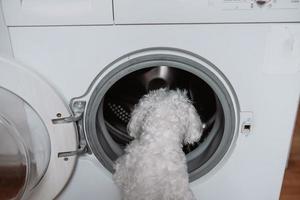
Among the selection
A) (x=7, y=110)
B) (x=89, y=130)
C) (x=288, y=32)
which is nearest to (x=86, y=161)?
(x=89, y=130)

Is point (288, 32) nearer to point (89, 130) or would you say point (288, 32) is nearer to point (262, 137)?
point (262, 137)

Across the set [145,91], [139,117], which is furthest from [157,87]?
[139,117]

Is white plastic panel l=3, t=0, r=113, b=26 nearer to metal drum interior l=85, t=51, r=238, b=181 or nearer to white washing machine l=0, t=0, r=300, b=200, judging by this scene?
white washing machine l=0, t=0, r=300, b=200

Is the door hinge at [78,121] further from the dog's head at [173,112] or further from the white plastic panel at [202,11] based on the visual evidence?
the white plastic panel at [202,11]

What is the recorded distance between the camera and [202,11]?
0.80 meters

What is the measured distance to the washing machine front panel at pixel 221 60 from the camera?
0.82m

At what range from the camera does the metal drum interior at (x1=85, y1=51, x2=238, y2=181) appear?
34.3 inches

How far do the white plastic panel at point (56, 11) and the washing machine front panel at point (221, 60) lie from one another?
19mm

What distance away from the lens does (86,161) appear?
0.96 meters

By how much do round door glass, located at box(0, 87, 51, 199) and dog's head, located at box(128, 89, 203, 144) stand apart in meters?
0.23

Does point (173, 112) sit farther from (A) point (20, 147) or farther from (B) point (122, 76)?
(A) point (20, 147)

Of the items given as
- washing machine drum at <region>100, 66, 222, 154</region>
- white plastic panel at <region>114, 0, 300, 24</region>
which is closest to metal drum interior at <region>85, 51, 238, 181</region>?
washing machine drum at <region>100, 66, 222, 154</region>

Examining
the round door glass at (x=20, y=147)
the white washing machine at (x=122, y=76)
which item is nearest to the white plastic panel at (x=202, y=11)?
the white washing machine at (x=122, y=76)

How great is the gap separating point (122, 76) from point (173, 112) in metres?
0.16
